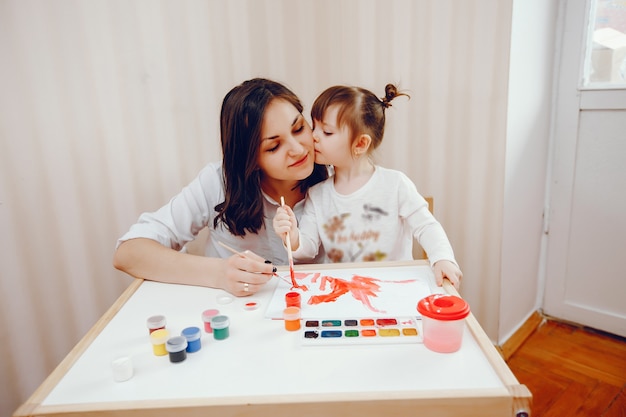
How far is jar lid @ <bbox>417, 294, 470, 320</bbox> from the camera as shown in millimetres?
739

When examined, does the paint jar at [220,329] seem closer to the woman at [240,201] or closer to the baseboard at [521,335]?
the woman at [240,201]

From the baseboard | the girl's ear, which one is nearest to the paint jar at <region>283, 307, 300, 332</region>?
the girl's ear

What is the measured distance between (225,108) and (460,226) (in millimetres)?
1082

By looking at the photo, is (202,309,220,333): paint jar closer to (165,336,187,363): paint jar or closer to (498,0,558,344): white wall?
(165,336,187,363): paint jar

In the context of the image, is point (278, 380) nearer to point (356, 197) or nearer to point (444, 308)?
point (444, 308)

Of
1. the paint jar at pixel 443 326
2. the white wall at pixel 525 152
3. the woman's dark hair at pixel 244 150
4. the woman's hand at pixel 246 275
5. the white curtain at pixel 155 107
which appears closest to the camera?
the paint jar at pixel 443 326

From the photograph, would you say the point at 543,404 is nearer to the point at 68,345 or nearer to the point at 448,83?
the point at 448,83

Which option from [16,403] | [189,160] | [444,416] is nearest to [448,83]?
[189,160]

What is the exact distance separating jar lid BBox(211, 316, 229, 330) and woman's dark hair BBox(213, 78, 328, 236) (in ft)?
1.57

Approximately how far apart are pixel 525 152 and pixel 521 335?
80 cm

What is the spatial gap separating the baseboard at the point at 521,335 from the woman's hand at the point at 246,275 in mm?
1281

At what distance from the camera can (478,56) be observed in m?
1.68

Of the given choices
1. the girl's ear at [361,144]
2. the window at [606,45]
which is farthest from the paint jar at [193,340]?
the window at [606,45]

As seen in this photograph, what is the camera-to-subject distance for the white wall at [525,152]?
1.69 meters
